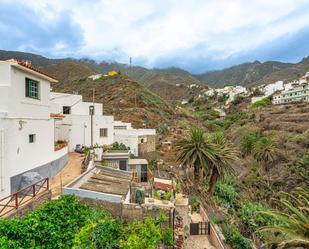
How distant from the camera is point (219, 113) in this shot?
7400cm

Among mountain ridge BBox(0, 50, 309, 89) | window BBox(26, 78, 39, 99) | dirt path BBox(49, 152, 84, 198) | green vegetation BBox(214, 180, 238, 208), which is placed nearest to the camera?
dirt path BBox(49, 152, 84, 198)

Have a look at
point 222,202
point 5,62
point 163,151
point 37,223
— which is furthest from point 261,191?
Result: point 5,62

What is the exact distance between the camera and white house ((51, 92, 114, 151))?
2102 centimetres

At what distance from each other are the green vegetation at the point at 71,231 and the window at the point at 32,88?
6347 mm

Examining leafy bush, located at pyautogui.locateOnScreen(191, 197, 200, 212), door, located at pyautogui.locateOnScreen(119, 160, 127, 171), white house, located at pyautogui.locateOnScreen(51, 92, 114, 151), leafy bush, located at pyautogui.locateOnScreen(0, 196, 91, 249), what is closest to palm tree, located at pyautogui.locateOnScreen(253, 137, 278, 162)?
leafy bush, located at pyautogui.locateOnScreen(191, 197, 200, 212)

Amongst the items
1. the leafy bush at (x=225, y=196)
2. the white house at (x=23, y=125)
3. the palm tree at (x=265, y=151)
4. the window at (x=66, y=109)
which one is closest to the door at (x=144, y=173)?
the white house at (x=23, y=125)

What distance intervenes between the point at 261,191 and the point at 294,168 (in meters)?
5.45

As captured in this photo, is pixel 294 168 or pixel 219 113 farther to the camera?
pixel 219 113

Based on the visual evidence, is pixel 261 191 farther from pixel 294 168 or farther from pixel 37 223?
pixel 37 223

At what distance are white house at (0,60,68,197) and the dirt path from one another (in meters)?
0.61

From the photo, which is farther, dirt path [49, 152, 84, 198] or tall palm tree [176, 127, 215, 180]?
tall palm tree [176, 127, 215, 180]

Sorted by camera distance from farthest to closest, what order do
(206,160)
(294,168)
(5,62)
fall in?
(294,168) < (206,160) < (5,62)

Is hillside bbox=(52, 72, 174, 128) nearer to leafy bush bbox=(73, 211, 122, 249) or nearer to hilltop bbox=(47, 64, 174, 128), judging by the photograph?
hilltop bbox=(47, 64, 174, 128)

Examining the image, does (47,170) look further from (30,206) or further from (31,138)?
(30,206)
